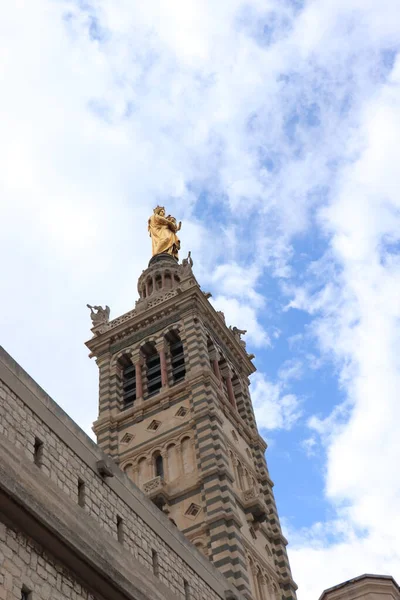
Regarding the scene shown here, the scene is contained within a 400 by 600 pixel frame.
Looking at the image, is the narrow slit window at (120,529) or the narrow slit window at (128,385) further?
the narrow slit window at (128,385)

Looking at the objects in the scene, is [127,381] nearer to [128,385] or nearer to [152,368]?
[128,385]

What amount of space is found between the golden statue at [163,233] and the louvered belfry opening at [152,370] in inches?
458

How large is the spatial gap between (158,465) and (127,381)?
6.17 meters

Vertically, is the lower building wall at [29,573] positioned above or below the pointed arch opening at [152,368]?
below

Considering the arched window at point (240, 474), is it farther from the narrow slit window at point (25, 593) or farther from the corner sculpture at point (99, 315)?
the narrow slit window at point (25, 593)

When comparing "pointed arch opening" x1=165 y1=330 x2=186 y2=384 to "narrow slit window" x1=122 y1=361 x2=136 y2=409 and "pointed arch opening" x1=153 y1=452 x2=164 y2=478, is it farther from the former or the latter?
"pointed arch opening" x1=153 y1=452 x2=164 y2=478

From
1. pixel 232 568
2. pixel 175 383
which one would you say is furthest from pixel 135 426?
pixel 232 568

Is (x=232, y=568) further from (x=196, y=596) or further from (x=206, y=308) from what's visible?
(x=206, y=308)

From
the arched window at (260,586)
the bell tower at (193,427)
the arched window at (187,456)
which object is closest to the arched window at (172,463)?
the bell tower at (193,427)

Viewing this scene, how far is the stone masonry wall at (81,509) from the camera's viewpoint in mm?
13289

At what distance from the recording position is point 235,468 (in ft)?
111

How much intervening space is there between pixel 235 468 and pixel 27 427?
65.9 feet

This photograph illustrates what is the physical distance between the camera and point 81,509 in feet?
48.6

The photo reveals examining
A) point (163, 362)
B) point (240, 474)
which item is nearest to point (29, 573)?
point (240, 474)
